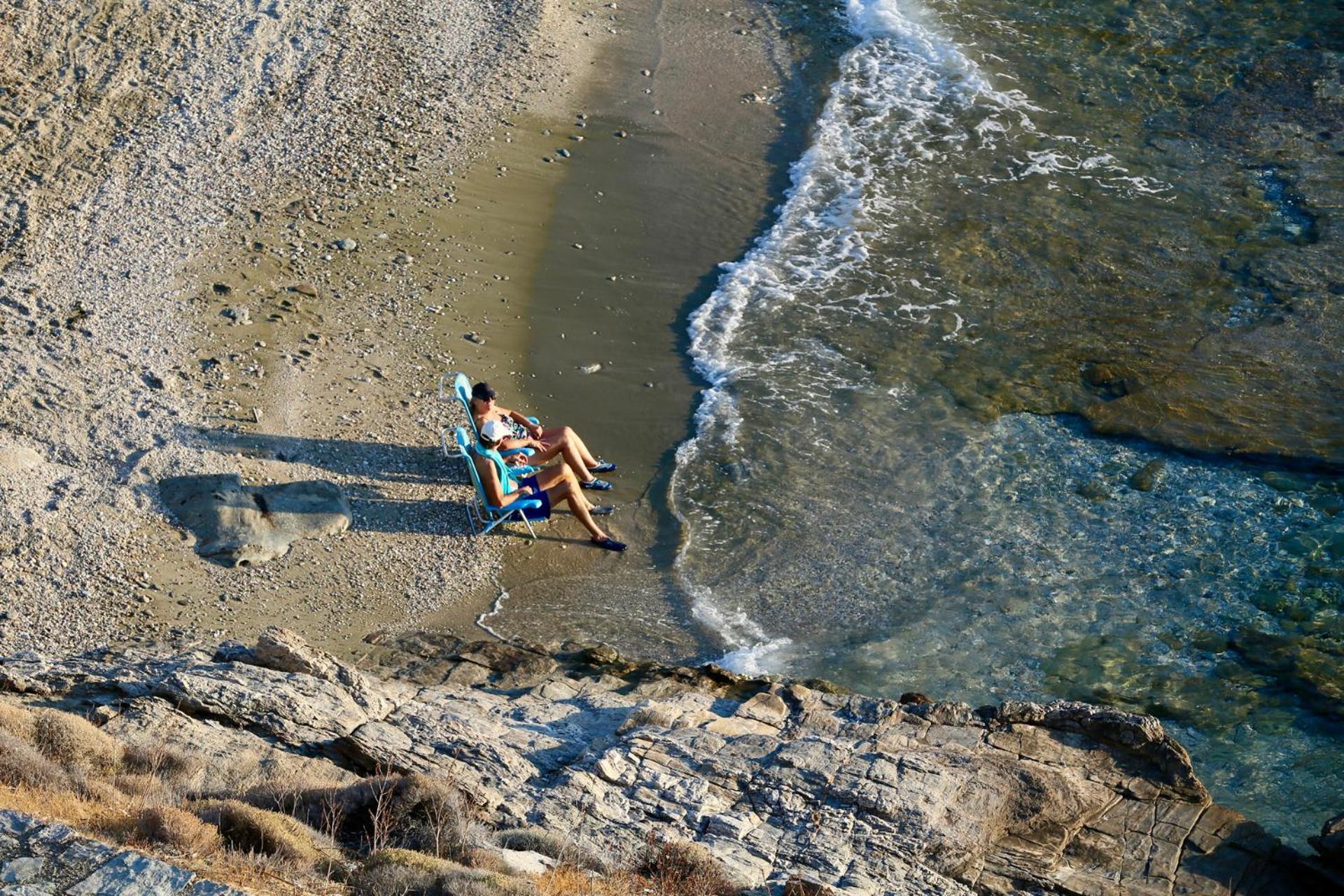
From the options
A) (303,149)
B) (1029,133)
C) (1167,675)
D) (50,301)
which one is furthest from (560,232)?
(1167,675)

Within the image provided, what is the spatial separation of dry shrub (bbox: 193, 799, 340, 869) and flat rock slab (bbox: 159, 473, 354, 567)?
4488 mm

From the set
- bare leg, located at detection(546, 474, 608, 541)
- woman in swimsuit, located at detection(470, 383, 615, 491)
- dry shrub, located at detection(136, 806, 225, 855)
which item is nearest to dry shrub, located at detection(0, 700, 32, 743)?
dry shrub, located at detection(136, 806, 225, 855)

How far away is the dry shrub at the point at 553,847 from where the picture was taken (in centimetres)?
701

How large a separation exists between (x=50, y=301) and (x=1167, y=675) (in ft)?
35.9

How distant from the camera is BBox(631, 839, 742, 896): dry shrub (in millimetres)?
6848

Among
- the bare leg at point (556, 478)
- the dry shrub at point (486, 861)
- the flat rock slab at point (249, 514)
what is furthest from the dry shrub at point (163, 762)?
the bare leg at point (556, 478)

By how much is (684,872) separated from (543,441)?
5.79 metres

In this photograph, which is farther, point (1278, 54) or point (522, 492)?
point (1278, 54)

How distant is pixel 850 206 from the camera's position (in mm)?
17188

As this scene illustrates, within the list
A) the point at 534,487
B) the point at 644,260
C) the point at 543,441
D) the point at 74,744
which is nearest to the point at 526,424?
the point at 543,441

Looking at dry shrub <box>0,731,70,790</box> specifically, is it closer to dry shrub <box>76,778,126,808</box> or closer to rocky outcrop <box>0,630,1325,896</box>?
dry shrub <box>76,778,126,808</box>

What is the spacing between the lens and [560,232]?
15.7 m

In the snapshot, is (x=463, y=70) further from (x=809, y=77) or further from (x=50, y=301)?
(x=50, y=301)

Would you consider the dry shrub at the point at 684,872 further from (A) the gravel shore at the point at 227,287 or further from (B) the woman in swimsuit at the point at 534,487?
(B) the woman in swimsuit at the point at 534,487
